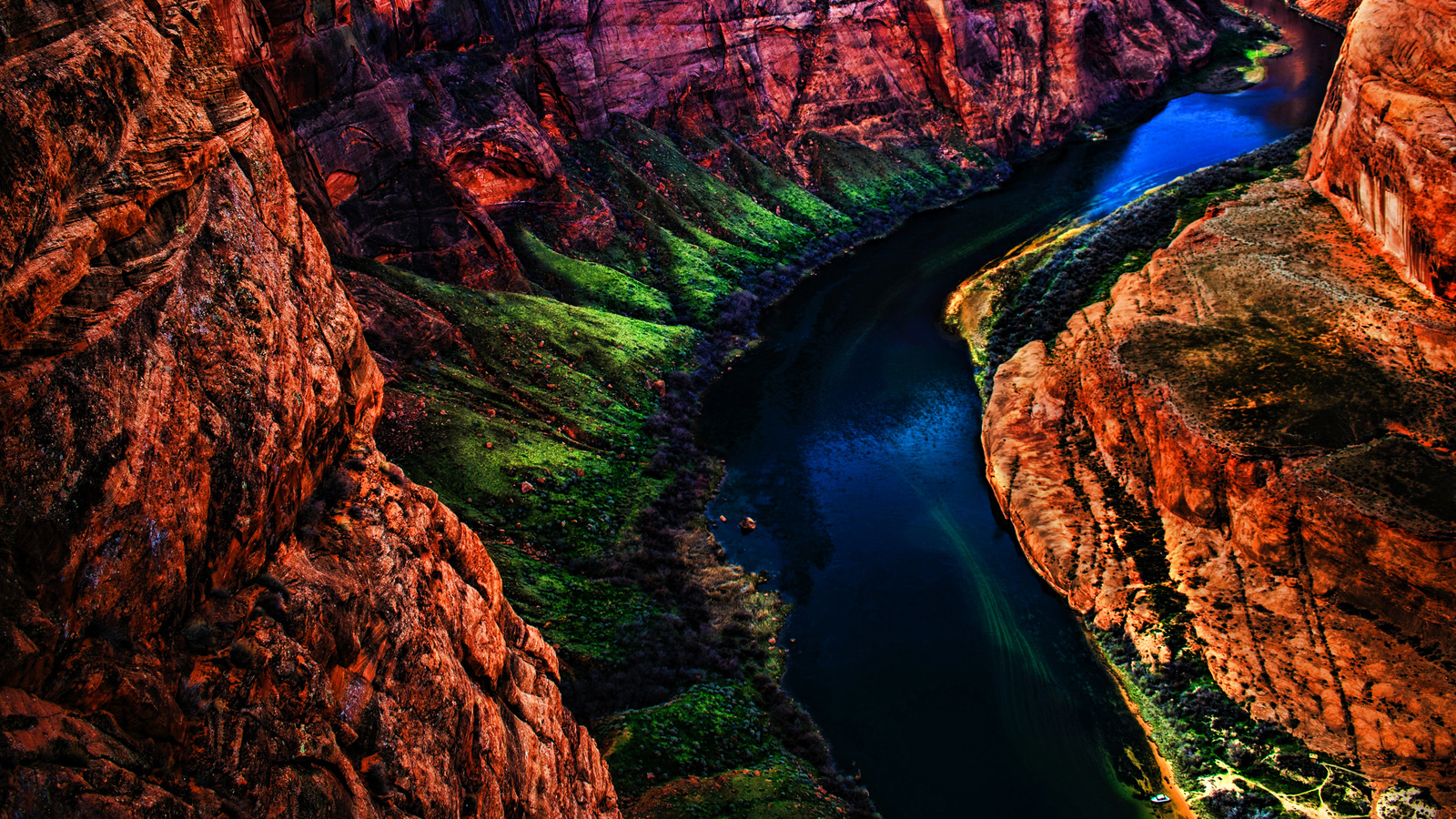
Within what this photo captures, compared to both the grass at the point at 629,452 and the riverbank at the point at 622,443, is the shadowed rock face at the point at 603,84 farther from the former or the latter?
the riverbank at the point at 622,443

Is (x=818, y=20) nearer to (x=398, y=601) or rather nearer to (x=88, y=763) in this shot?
(x=398, y=601)

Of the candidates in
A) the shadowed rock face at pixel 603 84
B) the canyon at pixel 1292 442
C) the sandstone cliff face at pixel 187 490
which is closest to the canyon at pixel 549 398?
the sandstone cliff face at pixel 187 490

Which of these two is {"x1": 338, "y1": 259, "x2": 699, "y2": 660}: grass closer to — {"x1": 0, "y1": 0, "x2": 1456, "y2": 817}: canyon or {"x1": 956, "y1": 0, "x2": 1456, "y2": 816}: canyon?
{"x1": 0, "y1": 0, "x2": 1456, "y2": 817}: canyon

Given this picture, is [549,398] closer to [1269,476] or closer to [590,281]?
[590,281]

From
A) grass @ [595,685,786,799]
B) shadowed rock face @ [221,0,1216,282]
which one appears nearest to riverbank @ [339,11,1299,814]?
grass @ [595,685,786,799]

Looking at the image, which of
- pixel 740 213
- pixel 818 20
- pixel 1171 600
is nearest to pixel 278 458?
pixel 1171 600

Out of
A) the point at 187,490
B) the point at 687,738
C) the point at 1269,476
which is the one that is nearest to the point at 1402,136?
the point at 1269,476
